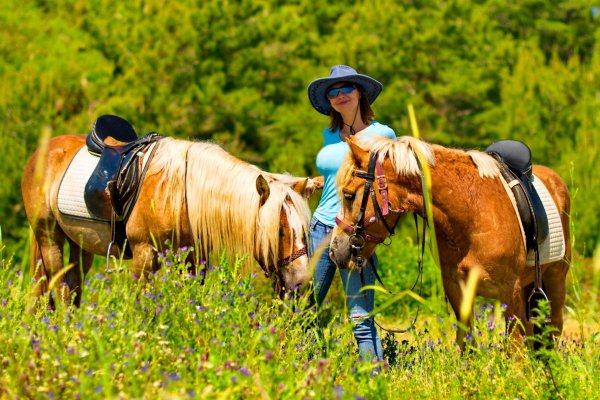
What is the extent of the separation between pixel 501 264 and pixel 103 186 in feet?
9.69

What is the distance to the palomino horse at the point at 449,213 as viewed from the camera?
4348mm

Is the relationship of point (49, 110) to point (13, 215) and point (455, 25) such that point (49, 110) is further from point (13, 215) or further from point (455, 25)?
point (455, 25)

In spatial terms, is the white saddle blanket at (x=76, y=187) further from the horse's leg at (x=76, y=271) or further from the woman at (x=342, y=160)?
the woman at (x=342, y=160)

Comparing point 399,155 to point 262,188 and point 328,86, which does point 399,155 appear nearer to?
point 328,86

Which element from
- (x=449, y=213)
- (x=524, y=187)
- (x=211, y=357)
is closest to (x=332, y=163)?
(x=449, y=213)

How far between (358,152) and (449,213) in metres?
0.67

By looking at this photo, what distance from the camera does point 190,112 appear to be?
66.0 feet

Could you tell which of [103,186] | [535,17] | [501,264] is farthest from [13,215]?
[535,17]

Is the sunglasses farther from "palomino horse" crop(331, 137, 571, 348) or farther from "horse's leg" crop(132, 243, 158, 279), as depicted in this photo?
"horse's leg" crop(132, 243, 158, 279)

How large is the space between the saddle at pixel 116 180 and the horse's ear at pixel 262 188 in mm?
974

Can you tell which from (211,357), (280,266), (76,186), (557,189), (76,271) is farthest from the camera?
(76,271)

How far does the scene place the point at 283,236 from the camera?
16.6 ft

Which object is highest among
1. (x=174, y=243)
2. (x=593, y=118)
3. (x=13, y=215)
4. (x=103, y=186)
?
(x=103, y=186)

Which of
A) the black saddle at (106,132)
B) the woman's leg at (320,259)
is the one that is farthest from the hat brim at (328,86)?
the black saddle at (106,132)
